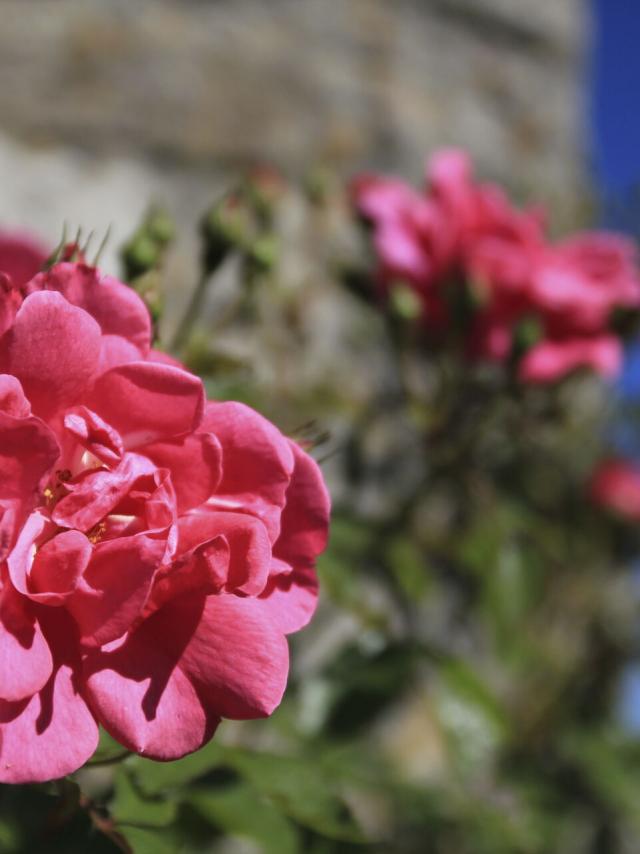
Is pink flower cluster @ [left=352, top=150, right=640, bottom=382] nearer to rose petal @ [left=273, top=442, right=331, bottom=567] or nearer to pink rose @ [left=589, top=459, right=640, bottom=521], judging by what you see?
rose petal @ [left=273, top=442, right=331, bottom=567]

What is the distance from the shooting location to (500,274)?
3.57ft

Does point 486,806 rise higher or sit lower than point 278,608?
lower

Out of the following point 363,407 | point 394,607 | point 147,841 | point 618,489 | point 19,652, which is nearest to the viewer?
point 19,652

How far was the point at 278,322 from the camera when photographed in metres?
1.55

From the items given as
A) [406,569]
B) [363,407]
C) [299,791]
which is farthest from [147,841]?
[363,407]

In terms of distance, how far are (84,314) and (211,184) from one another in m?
1.35

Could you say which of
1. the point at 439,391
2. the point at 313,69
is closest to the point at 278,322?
the point at 439,391

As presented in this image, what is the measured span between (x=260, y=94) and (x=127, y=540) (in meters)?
1.55

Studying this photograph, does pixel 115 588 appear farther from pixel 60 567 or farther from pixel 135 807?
pixel 135 807

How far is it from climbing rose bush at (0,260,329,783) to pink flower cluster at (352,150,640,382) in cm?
62

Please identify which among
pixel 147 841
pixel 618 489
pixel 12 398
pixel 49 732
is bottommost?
pixel 618 489

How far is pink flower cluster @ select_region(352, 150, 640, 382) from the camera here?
1.08 m

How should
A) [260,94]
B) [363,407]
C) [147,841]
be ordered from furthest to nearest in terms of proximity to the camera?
[260,94] < [363,407] < [147,841]

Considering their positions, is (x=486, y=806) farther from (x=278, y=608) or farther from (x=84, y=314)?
(x=84, y=314)
